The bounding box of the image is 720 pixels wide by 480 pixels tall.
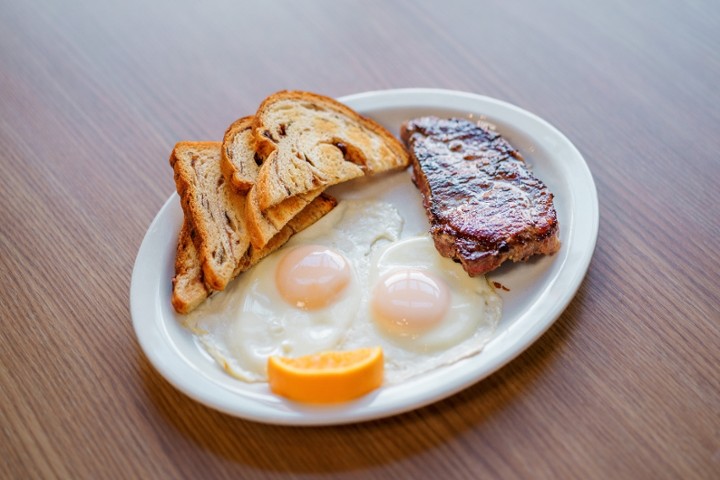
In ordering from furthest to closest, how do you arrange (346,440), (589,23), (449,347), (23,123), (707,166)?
(589,23) → (23,123) → (707,166) → (449,347) → (346,440)

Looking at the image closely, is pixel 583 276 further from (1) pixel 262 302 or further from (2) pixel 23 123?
(2) pixel 23 123

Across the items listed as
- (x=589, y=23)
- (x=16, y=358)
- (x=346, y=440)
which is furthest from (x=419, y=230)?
(x=589, y=23)

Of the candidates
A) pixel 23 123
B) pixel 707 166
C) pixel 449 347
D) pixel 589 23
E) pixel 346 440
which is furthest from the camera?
pixel 589 23

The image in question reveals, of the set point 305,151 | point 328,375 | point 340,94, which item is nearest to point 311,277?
point 328,375

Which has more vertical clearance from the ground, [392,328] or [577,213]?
[392,328]

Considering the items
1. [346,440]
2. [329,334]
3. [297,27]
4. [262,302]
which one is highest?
[297,27]

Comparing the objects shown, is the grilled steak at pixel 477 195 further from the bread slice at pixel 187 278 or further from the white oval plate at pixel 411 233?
the bread slice at pixel 187 278
